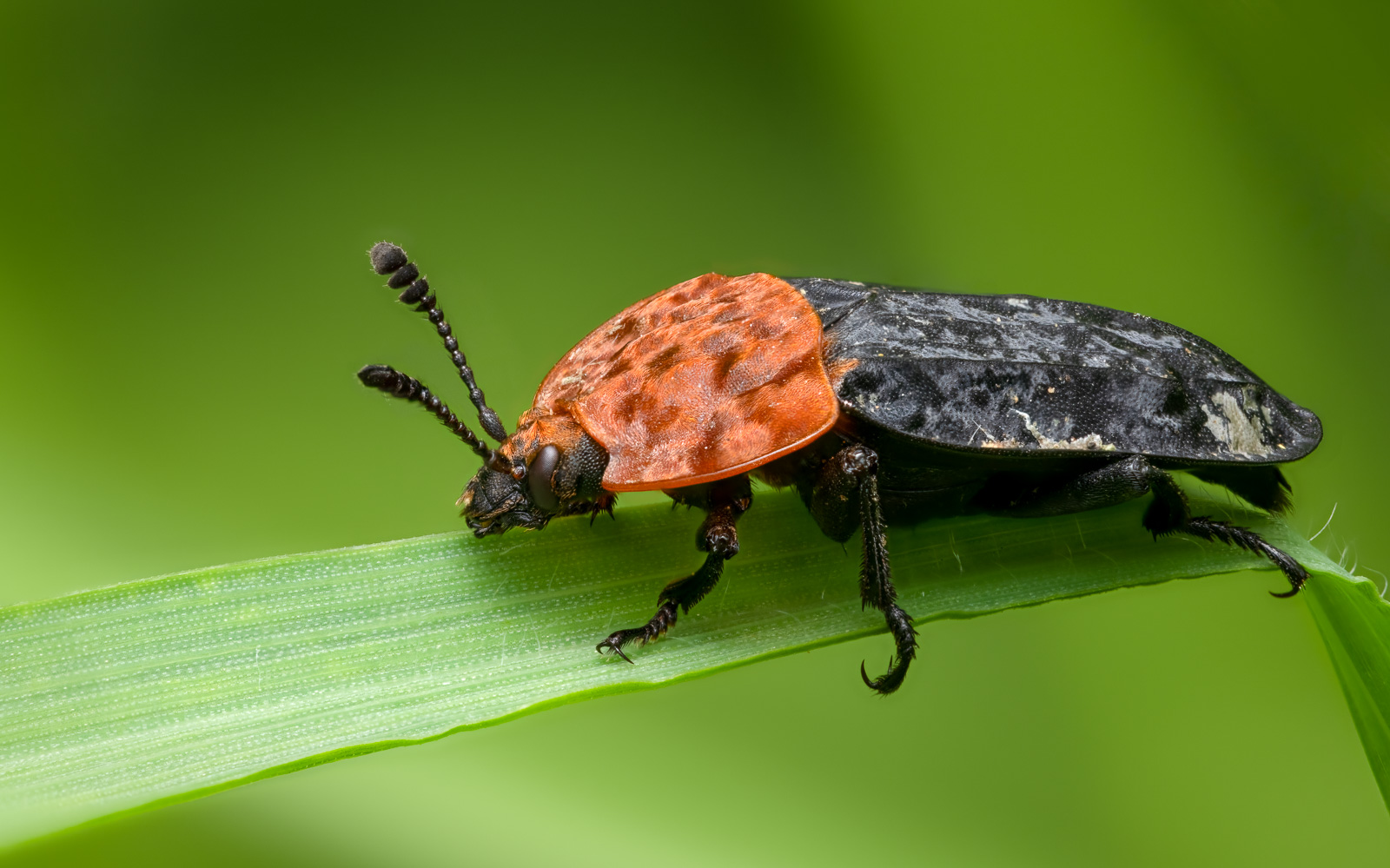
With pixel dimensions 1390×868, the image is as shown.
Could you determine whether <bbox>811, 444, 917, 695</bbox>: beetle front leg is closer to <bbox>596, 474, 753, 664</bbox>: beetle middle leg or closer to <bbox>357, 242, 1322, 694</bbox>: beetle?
<bbox>357, 242, 1322, 694</bbox>: beetle

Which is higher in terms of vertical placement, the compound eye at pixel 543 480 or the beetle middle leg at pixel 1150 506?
the compound eye at pixel 543 480

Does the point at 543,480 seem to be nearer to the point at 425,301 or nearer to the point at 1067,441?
the point at 425,301

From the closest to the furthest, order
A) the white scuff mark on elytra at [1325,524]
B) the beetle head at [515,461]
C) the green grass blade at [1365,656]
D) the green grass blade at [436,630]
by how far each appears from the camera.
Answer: the green grass blade at [436,630] < the green grass blade at [1365,656] < the beetle head at [515,461] < the white scuff mark on elytra at [1325,524]

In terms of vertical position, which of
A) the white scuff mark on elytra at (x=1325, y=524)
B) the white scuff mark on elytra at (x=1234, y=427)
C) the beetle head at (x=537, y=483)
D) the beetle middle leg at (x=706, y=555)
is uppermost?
the beetle head at (x=537, y=483)

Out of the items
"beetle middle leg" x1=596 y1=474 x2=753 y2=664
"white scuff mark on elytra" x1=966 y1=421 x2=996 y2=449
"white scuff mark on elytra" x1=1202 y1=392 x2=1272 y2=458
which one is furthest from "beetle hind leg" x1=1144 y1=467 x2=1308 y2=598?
"beetle middle leg" x1=596 y1=474 x2=753 y2=664

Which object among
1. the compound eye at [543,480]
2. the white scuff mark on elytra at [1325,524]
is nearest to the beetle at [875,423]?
the compound eye at [543,480]

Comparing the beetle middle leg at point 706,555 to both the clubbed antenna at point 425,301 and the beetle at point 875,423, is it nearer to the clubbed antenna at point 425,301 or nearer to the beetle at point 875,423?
the beetle at point 875,423

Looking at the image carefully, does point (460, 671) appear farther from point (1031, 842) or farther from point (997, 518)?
point (1031, 842)

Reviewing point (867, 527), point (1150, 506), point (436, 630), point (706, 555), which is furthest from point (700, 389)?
point (1150, 506)
